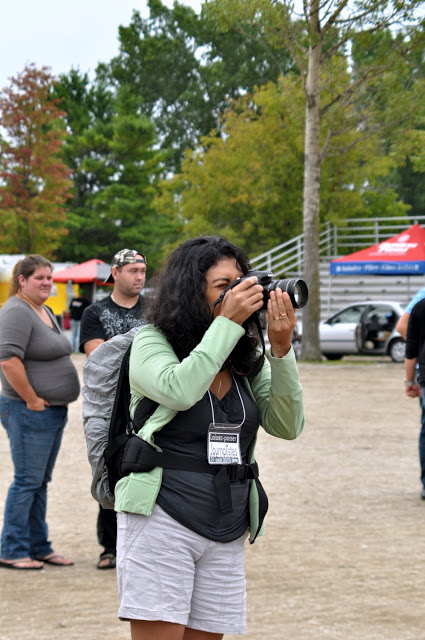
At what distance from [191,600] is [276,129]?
3189 cm

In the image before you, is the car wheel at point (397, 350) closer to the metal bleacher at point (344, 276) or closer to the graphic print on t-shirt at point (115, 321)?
the metal bleacher at point (344, 276)

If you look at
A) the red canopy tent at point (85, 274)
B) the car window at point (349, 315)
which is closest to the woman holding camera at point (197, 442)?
the car window at point (349, 315)

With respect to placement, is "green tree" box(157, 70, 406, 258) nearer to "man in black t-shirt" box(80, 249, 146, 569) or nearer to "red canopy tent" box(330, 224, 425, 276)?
"red canopy tent" box(330, 224, 425, 276)

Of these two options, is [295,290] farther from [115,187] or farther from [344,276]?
[115,187]

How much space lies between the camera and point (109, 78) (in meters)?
63.2

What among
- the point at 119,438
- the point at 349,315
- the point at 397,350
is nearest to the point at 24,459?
the point at 119,438

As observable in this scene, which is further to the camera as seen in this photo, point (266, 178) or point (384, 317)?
point (266, 178)

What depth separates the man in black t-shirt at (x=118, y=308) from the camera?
18.7ft

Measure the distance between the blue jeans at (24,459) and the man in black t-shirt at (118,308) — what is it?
1.58 ft

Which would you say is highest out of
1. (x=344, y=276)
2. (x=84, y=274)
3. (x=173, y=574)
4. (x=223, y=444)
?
(x=84, y=274)

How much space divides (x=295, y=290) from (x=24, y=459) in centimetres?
348

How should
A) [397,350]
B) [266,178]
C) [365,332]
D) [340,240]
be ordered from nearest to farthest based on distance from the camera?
[397,350], [365,332], [266,178], [340,240]

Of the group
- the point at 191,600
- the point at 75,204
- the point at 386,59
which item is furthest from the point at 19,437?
the point at 75,204

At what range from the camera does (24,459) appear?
5969 millimetres
